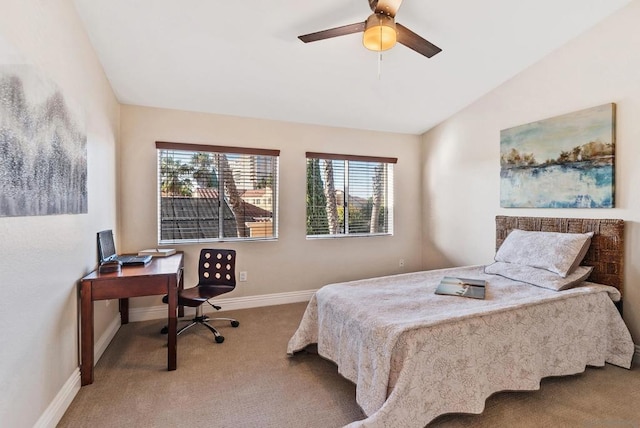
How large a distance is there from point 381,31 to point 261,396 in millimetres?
2477

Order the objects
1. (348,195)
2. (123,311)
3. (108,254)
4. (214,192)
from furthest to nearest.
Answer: (348,195) → (214,192) → (123,311) → (108,254)

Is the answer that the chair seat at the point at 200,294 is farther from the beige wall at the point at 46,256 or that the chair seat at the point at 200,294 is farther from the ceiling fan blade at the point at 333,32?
the ceiling fan blade at the point at 333,32

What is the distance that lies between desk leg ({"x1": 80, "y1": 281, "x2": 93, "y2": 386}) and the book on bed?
2.49 metres

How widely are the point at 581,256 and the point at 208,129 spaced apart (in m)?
3.81

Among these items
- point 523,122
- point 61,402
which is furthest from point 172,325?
point 523,122

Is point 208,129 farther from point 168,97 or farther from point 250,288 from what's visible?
point 250,288

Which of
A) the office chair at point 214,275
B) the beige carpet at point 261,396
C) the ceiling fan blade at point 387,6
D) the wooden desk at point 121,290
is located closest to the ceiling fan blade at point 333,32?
the ceiling fan blade at point 387,6

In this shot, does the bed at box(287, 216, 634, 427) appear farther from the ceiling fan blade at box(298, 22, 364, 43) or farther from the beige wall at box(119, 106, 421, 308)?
the ceiling fan blade at box(298, 22, 364, 43)

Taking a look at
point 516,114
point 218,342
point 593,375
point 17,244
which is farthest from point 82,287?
point 516,114

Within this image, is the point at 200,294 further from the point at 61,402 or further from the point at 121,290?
the point at 61,402

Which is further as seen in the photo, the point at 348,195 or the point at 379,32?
the point at 348,195

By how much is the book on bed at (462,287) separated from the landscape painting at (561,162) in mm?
1280

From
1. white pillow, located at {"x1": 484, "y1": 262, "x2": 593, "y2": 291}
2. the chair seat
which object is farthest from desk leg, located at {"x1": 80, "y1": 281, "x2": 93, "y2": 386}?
white pillow, located at {"x1": 484, "y1": 262, "x2": 593, "y2": 291}

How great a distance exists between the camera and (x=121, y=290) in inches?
86.4
